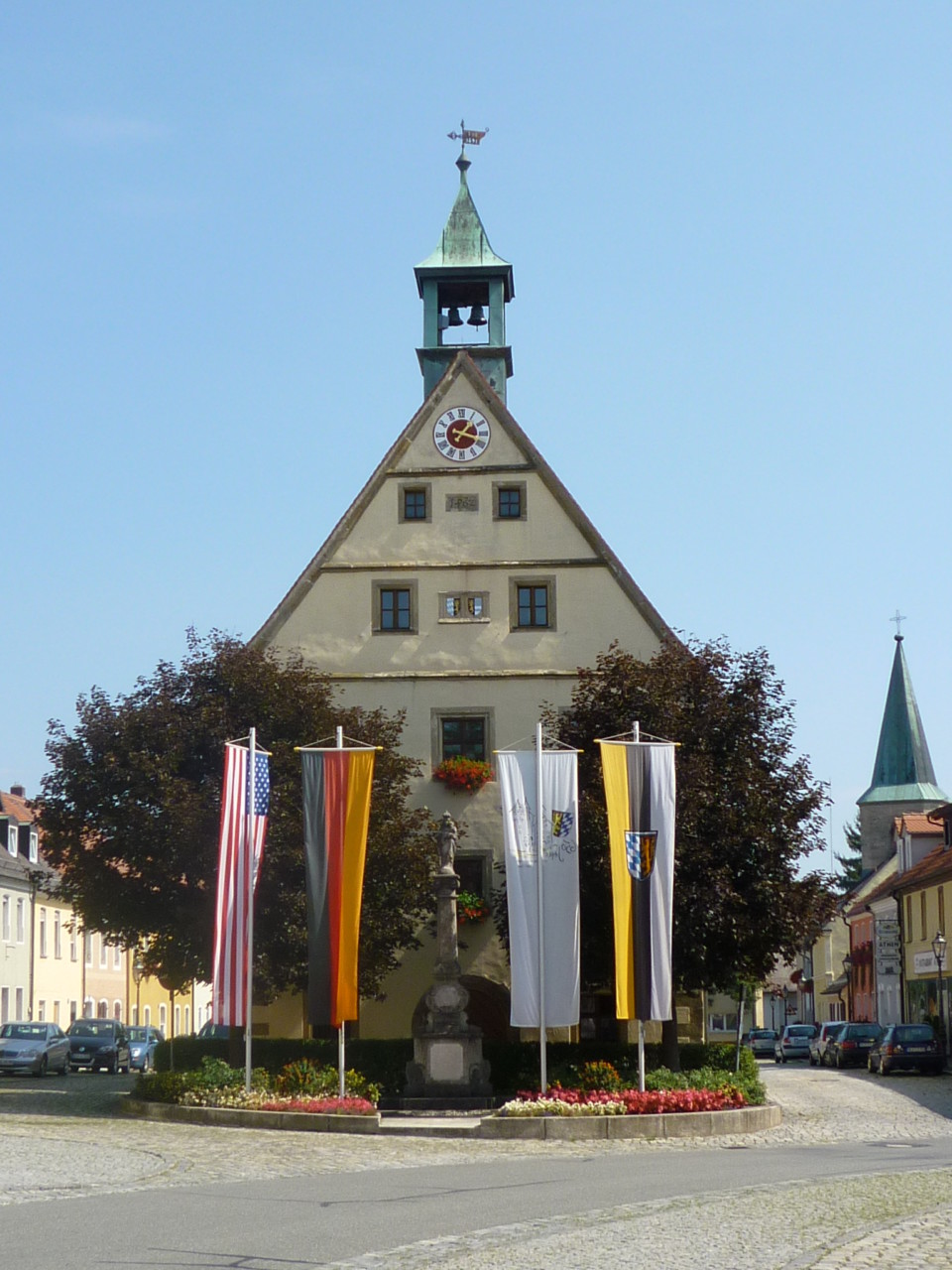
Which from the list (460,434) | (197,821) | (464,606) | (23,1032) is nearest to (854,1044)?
(464,606)

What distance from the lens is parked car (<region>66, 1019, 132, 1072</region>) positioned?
163ft

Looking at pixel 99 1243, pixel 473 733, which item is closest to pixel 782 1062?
pixel 473 733

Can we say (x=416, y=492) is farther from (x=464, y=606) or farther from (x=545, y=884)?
(x=545, y=884)

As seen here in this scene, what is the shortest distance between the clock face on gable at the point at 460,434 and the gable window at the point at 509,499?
892 mm

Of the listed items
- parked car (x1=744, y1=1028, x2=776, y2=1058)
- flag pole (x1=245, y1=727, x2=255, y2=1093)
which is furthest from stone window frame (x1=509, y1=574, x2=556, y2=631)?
parked car (x1=744, y1=1028, x2=776, y2=1058)

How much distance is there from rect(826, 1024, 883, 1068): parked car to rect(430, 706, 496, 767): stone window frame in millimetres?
20603

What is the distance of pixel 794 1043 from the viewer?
62125 mm

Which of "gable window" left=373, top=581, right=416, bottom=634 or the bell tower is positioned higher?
the bell tower

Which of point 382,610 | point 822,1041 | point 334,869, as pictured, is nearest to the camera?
point 334,869

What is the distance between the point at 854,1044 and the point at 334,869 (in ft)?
100.0

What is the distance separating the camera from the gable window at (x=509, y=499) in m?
37.9

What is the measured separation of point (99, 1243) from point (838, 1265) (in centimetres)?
478

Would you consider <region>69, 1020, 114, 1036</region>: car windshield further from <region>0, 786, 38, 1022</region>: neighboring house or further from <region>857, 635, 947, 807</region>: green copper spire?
<region>857, 635, 947, 807</region>: green copper spire

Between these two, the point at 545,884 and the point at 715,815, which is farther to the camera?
the point at 715,815
